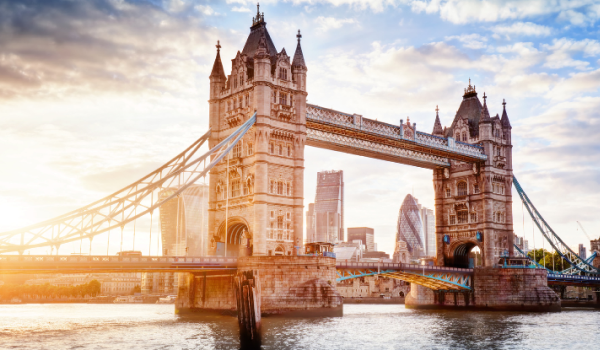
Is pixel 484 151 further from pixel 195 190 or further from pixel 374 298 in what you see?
pixel 195 190

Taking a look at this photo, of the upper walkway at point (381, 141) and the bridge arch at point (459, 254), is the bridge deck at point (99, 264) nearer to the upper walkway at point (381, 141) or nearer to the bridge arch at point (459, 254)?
the upper walkway at point (381, 141)

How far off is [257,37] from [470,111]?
44775 mm

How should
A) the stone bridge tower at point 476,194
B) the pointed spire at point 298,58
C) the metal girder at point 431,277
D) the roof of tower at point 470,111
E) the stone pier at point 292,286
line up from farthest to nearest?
the roof of tower at point 470,111 < the stone bridge tower at point 476,194 < the metal girder at point 431,277 < the pointed spire at point 298,58 < the stone pier at point 292,286

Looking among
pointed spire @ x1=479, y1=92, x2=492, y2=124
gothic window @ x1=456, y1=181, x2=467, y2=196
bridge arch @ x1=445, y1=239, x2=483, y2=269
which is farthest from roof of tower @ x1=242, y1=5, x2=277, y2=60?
bridge arch @ x1=445, y1=239, x2=483, y2=269

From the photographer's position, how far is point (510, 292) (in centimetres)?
9219

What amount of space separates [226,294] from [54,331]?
19.4 meters

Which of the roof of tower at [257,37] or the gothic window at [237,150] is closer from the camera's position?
the gothic window at [237,150]

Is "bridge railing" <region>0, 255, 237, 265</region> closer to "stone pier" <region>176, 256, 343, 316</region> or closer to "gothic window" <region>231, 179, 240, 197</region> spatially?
"stone pier" <region>176, 256, 343, 316</region>

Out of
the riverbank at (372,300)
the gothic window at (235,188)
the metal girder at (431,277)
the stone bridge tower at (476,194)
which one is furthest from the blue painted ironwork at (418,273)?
the riverbank at (372,300)

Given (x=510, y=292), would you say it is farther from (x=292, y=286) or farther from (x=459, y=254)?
(x=292, y=286)

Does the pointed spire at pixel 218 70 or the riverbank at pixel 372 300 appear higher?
the pointed spire at pixel 218 70

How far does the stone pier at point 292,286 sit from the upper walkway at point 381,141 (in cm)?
1812

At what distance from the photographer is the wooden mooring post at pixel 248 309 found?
45.2m

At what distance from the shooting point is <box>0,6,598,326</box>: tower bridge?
65.4 meters
